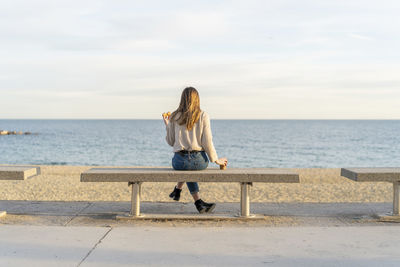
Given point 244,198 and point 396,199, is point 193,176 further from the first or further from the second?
point 396,199

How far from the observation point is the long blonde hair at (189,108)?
5340mm

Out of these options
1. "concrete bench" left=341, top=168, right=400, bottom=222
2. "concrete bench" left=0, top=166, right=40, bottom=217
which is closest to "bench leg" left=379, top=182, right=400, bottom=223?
"concrete bench" left=341, top=168, right=400, bottom=222

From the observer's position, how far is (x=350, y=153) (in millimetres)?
45469

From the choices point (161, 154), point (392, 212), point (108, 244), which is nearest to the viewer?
point (108, 244)

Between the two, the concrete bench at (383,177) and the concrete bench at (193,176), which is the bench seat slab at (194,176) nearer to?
the concrete bench at (193,176)

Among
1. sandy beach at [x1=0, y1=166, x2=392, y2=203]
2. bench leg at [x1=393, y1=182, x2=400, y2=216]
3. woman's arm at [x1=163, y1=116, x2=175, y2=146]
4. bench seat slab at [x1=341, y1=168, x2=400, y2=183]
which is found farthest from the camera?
sandy beach at [x1=0, y1=166, x2=392, y2=203]

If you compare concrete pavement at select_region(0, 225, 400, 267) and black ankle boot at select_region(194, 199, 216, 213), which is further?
black ankle boot at select_region(194, 199, 216, 213)

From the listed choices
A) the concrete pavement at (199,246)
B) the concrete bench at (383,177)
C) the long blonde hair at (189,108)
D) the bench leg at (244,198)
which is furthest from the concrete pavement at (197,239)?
the long blonde hair at (189,108)

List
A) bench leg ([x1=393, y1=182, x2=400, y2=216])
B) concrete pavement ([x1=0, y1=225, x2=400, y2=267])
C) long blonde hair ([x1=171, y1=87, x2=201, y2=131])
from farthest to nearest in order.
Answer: bench leg ([x1=393, y1=182, x2=400, y2=216]) < long blonde hair ([x1=171, y1=87, x2=201, y2=131]) < concrete pavement ([x1=0, y1=225, x2=400, y2=267])

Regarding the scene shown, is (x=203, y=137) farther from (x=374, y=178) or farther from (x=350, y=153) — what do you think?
(x=350, y=153)

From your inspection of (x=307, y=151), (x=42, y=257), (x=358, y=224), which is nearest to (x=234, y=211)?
(x=358, y=224)

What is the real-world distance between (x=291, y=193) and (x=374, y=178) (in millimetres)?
6982

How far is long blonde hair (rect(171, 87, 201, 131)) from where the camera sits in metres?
5.34

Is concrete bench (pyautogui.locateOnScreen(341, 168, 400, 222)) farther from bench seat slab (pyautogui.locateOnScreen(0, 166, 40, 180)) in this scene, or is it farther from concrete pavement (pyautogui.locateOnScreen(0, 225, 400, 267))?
bench seat slab (pyautogui.locateOnScreen(0, 166, 40, 180))
